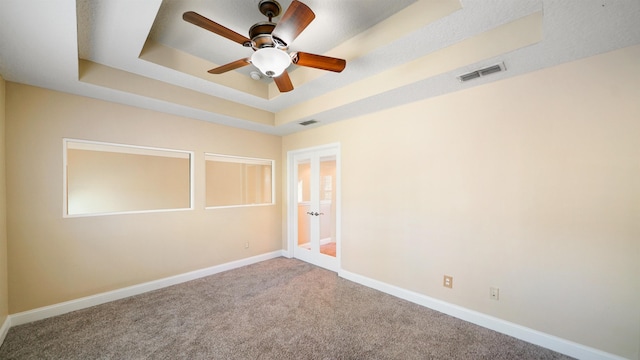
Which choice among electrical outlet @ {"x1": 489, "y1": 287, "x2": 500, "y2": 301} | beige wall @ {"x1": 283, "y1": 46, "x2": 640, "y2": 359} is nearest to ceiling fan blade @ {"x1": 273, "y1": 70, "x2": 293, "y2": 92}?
beige wall @ {"x1": 283, "y1": 46, "x2": 640, "y2": 359}

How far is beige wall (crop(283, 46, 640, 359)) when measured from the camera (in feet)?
6.13

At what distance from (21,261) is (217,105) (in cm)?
268

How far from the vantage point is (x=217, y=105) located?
3.42m

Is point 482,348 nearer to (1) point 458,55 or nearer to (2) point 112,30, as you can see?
(1) point 458,55

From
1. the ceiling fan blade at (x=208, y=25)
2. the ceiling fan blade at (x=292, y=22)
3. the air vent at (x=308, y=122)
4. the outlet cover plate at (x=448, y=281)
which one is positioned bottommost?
the outlet cover plate at (x=448, y=281)

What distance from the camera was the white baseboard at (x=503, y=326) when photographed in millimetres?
1967

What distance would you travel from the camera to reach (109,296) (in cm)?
295

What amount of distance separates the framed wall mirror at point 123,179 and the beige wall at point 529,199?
305 centimetres

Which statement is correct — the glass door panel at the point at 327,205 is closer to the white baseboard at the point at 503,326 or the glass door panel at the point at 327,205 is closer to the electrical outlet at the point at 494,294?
the white baseboard at the point at 503,326

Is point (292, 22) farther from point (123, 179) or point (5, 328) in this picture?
point (5, 328)

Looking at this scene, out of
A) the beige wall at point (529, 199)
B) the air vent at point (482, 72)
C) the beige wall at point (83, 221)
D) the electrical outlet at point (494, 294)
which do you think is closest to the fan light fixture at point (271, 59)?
the air vent at point (482, 72)

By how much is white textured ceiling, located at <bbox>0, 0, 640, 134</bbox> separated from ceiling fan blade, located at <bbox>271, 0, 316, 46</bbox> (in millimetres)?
455

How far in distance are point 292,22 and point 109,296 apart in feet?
12.2

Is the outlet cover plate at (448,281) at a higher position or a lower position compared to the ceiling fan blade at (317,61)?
lower
